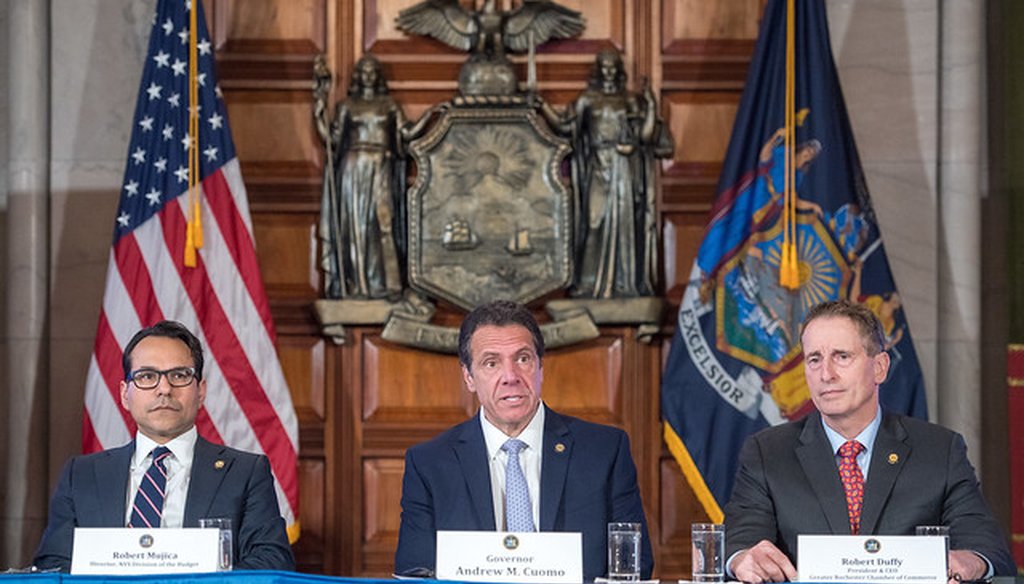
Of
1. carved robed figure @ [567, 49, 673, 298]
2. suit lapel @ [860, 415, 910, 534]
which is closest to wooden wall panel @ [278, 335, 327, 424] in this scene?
carved robed figure @ [567, 49, 673, 298]

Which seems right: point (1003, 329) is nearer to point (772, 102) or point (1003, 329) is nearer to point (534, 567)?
point (772, 102)

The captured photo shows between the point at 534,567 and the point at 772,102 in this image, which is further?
the point at 772,102

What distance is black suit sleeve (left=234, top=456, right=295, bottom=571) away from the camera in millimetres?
3975

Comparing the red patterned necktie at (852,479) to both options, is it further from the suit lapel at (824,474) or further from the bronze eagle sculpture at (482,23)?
the bronze eagle sculpture at (482,23)

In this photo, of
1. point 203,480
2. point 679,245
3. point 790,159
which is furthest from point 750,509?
point 679,245

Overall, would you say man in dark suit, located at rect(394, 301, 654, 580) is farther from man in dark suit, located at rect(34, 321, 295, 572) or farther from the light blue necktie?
man in dark suit, located at rect(34, 321, 295, 572)

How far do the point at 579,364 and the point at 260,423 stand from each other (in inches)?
51.2

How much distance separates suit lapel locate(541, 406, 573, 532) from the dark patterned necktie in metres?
1.00

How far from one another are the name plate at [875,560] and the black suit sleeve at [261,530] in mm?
1424

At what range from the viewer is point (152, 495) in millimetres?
4051

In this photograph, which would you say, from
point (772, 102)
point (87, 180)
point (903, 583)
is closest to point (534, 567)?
point (903, 583)

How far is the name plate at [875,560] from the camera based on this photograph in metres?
3.23

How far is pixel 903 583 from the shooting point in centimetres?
322

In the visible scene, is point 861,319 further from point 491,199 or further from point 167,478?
point 491,199
